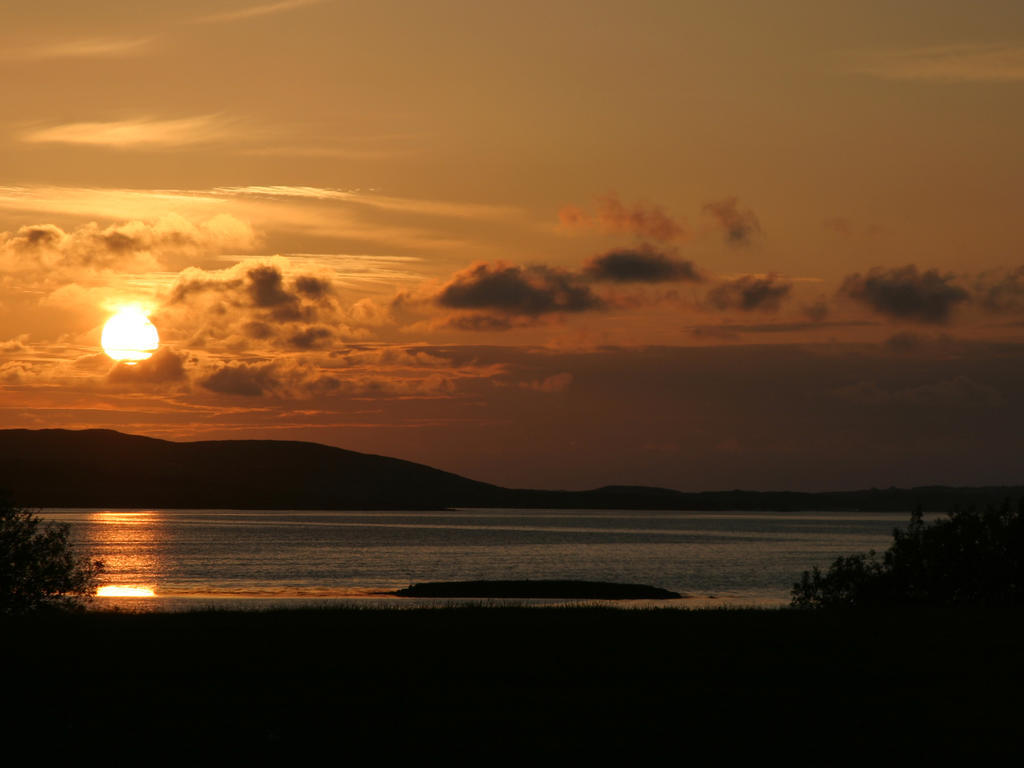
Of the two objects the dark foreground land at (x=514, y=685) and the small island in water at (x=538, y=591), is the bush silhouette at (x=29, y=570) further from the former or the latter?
the small island in water at (x=538, y=591)

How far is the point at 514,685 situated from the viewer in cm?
Result: 2617

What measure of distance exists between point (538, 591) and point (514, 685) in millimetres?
80845

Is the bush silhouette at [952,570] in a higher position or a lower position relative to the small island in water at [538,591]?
higher

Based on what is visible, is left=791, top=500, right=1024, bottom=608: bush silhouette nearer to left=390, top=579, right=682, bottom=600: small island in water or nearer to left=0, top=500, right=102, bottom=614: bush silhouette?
left=0, top=500, right=102, bottom=614: bush silhouette

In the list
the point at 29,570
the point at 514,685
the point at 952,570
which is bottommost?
the point at 514,685

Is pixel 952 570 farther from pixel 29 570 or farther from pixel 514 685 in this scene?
pixel 29 570

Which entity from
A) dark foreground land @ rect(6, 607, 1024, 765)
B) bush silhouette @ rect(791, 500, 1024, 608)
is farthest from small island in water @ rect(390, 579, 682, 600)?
dark foreground land @ rect(6, 607, 1024, 765)

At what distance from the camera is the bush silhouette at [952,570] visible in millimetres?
50406

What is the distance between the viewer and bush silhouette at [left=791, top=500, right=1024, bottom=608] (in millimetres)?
50406

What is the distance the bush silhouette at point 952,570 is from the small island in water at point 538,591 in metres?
51.2

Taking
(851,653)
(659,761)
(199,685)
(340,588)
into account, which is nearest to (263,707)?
(199,685)

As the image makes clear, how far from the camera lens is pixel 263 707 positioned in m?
23.7

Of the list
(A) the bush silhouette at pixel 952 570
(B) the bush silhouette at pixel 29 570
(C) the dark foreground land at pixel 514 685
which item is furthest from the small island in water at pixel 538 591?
(C) the dark foreground land at pixel 514 685

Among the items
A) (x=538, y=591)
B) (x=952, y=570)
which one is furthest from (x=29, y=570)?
(x=538, y=591)
